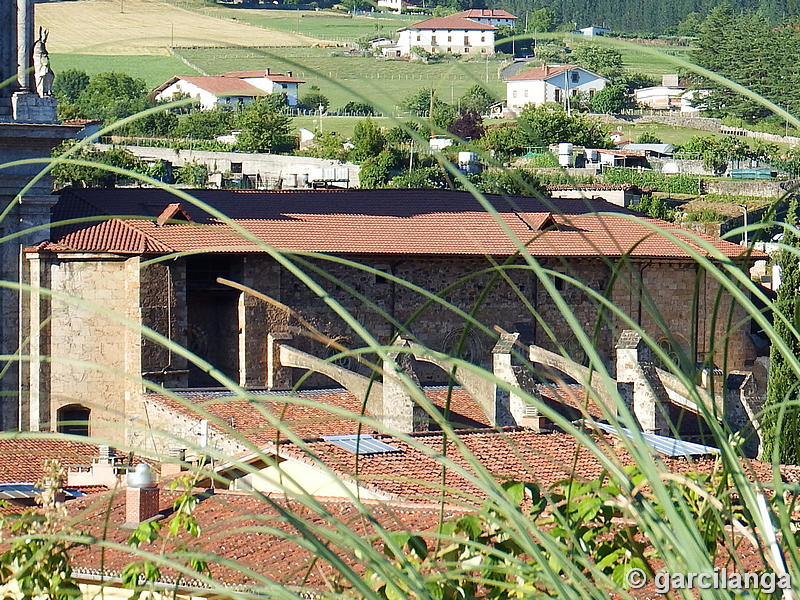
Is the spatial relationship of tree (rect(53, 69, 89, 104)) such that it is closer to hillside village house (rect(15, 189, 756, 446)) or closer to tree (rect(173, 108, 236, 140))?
tree (rect(173, 108, 236, 140))

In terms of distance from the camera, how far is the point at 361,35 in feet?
382

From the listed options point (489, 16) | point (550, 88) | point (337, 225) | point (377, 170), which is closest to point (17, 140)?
point (337, 225)

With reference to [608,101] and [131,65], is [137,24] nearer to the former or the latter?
[131,65]

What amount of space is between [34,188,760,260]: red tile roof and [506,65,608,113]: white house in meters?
57.5

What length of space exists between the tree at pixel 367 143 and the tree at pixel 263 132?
18.2 feet

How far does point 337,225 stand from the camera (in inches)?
1064

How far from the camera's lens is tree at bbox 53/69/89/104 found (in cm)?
8094

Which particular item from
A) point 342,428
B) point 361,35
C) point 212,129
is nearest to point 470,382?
point 342,428

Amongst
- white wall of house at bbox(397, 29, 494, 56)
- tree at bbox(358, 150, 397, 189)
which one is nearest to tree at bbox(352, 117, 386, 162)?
tree at bbox(358, 150, 397, 189)

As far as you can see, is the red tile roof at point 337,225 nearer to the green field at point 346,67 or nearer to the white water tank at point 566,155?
the white water tank at point 566,155

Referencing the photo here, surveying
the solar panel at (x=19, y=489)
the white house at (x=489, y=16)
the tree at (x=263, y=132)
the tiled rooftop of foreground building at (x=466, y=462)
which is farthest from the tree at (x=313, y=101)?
the solar panel at (x=19, y=489)

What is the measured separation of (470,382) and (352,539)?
2127 cm

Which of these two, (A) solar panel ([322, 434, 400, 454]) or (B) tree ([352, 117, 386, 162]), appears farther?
(B) tree ([352, 117, 386, 162])

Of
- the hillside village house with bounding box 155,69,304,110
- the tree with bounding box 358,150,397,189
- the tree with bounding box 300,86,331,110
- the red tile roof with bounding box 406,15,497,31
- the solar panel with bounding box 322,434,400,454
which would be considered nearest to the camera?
the solar panel with bounding box 322,434,400,454
